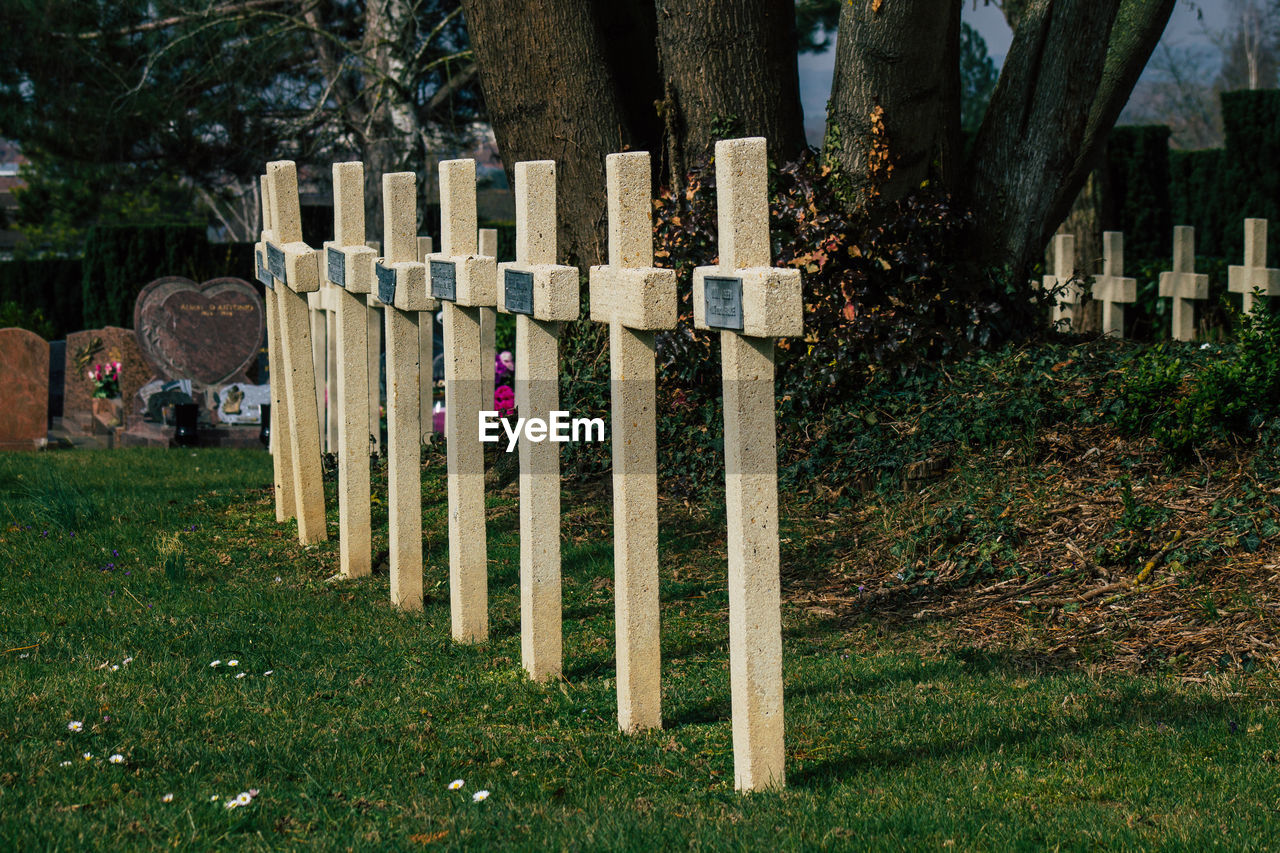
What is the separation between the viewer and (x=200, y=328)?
14680mm

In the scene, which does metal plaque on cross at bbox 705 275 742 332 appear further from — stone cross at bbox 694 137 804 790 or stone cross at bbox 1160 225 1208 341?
stone cross at bbox 1160 225 1208 341

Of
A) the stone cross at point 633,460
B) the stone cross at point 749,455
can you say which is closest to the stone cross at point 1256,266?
the stone cross at point 633,460

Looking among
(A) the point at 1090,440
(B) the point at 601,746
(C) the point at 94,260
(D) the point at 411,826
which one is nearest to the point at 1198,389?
(A) the point at 1090,440

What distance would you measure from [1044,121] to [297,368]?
4558 mm

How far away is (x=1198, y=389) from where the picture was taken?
6.60 m

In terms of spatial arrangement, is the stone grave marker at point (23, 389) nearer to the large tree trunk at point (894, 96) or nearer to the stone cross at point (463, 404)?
the large tree trunk at point (894, 96)

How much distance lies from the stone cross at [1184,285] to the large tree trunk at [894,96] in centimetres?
399

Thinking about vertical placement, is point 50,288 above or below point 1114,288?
above

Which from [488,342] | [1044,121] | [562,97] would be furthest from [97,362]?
[1044,121]

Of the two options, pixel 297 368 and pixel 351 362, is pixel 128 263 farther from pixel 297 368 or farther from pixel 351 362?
pixel 351 362

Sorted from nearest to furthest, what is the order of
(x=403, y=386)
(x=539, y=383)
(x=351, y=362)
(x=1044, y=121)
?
(x=539, y=383)
(x=403, y=386)
(x=351, y=362)
(x=1044, y=121)

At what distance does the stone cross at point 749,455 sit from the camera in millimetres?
3500

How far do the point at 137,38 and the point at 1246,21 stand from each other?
191 feet

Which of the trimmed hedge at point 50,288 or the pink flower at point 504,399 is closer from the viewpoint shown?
the pink flower at point 504,399
